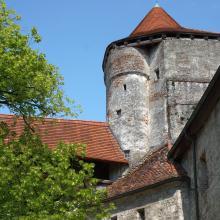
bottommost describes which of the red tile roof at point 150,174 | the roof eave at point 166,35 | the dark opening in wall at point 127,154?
the red tile roof at point 150,174

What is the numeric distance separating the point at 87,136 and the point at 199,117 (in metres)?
11.5

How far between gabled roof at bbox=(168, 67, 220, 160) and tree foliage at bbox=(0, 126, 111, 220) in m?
3.70

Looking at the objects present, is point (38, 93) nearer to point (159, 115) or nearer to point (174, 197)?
point (174, 197)

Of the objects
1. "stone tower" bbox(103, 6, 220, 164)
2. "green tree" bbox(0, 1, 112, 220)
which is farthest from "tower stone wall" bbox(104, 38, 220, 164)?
"green tree" bbox(0, 1, 112, 220)

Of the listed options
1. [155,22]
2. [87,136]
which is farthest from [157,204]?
[155,22]

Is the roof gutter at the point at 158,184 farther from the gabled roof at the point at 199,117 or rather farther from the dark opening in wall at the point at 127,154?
the dark opening in wall at the point at 127,154

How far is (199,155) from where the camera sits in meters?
16.6

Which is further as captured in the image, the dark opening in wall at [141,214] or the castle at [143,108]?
the castle at [143,108]

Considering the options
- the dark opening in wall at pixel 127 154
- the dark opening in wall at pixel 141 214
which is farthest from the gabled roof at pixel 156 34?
the dark opening in wall at pixel 141 214

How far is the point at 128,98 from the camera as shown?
27000 mm

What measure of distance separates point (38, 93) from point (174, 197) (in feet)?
19.5

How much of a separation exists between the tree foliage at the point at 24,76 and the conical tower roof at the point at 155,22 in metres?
12.7

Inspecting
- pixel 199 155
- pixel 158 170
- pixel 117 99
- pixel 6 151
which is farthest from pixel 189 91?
pixel 6 151

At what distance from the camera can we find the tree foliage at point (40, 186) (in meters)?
13.1
